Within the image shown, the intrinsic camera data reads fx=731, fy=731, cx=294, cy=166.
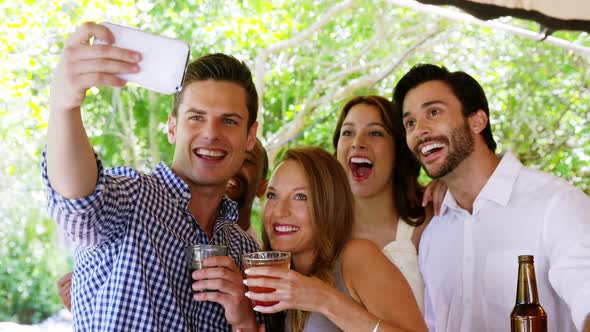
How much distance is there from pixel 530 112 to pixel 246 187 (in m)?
5.72

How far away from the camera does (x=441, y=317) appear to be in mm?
2688

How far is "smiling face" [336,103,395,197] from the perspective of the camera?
3.11 meters

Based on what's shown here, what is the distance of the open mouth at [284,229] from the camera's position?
7.14ft

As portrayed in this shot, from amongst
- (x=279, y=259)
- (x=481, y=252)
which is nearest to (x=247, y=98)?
(x=279, y=259)

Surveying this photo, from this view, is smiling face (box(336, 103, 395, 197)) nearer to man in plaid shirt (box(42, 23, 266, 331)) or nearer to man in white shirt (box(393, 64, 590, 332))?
man in white shirt (box(393, 64, 590, 332))

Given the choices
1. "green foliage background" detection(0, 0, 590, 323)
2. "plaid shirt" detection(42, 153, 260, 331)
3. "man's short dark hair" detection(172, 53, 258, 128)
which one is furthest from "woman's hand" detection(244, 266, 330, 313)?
"green foliage background" detection(0, 0, 590, 323)

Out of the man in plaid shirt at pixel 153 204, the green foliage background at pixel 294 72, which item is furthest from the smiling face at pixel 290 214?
the green foliage background at pixel 294 72

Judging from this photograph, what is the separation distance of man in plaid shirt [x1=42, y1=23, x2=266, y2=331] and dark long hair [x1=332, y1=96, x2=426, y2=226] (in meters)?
0.98

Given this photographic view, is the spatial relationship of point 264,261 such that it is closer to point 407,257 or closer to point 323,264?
A: point 323,264

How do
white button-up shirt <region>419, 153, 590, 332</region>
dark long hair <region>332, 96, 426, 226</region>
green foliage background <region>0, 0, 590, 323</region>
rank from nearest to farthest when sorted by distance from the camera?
white button-up shirt <region>419, 153, 590, 332</region> → dark long hair <region>332, 96, 426, 226</region> → green foliage background <region>0, 0, 590, 323</region>

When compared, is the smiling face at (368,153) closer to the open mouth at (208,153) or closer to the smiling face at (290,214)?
the smiling face at (290,214)

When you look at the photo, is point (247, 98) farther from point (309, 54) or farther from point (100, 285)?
point (309, 54)

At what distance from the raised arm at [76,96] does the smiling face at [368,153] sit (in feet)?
5.54

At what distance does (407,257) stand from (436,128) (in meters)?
0.53
